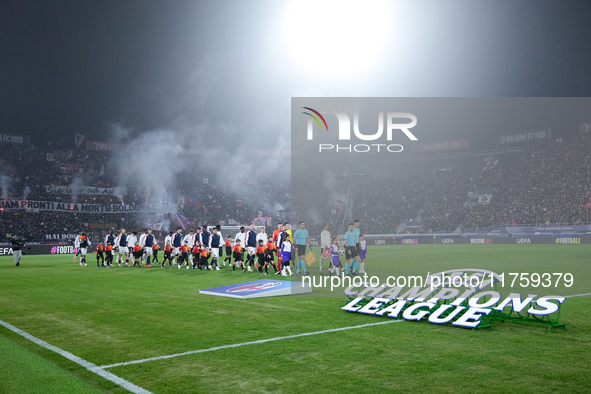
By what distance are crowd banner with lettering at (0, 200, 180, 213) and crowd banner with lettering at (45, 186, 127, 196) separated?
11.8 feet

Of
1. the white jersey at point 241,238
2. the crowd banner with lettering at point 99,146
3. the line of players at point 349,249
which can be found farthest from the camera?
the crowd banner with lettering at point 99,146

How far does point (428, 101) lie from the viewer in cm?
4781

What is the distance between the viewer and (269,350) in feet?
22.1

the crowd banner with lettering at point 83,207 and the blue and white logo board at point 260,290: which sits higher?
the crowd banner with lettering at point 83,207

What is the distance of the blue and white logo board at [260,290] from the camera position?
12.1 meters

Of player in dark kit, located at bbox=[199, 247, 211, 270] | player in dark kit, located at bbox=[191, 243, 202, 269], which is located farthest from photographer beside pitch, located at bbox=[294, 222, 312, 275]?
player in dark kit, located at bbox=[191, 243, 202, 269]

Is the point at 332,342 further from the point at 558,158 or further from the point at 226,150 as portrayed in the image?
the point at 226,150

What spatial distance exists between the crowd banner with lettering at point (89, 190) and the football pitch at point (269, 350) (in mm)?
42834

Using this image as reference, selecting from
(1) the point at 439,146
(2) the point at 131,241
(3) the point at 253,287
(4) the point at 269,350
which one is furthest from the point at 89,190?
(4) the point at 269,350

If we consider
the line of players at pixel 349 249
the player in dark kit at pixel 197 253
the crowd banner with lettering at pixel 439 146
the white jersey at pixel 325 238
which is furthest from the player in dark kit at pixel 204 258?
the crowd banner with lettering at pixel 439 146

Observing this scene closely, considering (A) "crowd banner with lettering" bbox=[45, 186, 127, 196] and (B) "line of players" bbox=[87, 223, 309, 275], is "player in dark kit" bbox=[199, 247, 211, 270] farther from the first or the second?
(A) "crowd banner with lettering" bbox=[45, 186, 127, 196]

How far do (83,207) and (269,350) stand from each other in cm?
4633

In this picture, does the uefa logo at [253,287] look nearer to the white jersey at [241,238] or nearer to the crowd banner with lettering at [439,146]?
the white jersey at [241,238]

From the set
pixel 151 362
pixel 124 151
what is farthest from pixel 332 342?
pixel 124 151
